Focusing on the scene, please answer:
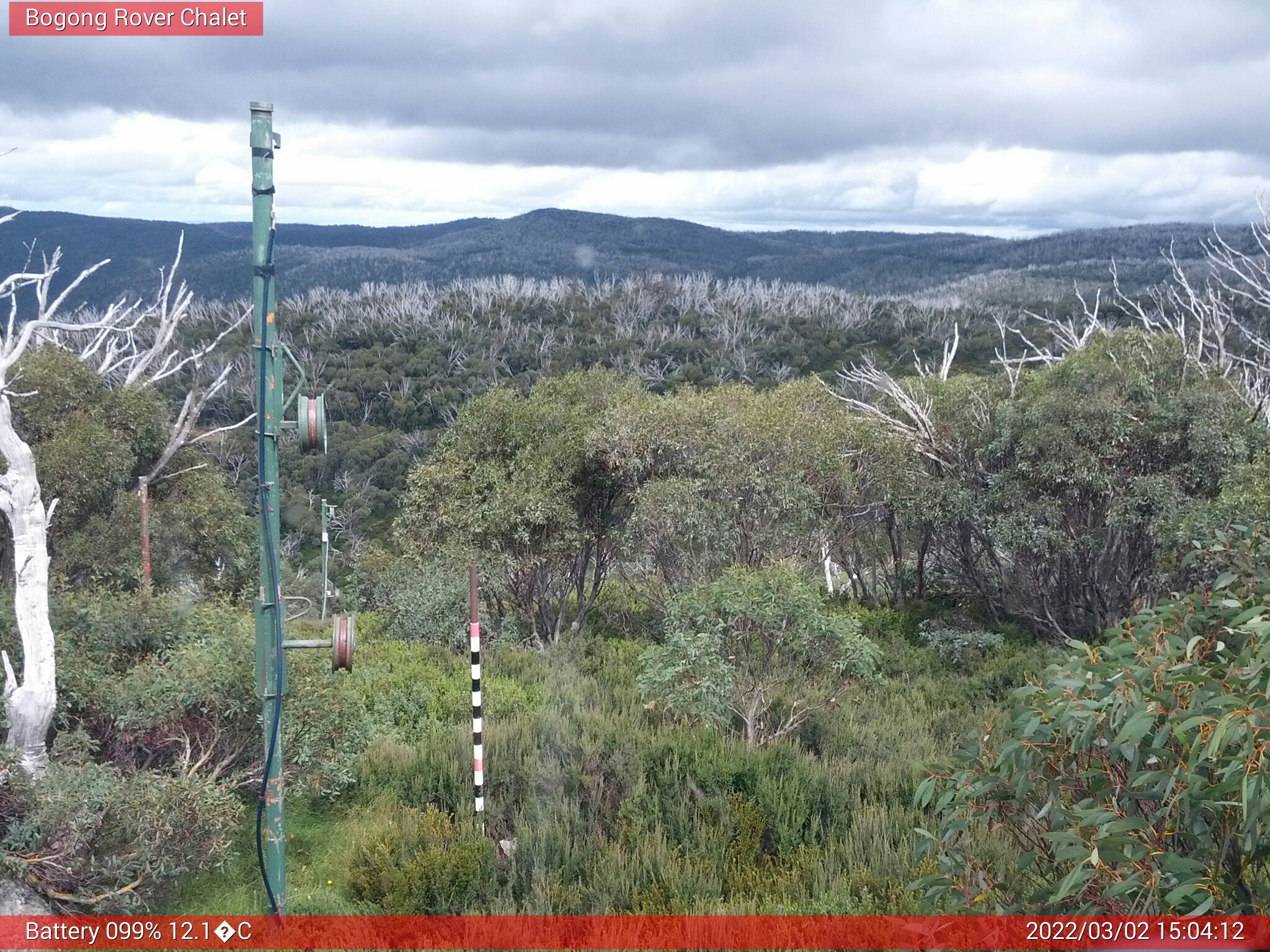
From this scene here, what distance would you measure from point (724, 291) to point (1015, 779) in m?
82.2

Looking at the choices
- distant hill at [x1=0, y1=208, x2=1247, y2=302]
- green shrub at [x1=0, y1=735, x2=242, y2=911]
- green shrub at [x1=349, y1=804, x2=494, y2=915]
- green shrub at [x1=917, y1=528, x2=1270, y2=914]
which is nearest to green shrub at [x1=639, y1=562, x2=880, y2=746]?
green shrub at [x1=349, y1=804, x2=494, y2=915]

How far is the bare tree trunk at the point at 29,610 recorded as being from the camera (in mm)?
6488

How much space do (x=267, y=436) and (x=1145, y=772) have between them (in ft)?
13.5

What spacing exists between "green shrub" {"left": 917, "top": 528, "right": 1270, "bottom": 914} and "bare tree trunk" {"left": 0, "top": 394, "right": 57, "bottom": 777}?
559cm

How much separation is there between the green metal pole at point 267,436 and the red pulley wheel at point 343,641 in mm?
265

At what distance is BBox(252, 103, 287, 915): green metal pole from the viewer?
5070 mm

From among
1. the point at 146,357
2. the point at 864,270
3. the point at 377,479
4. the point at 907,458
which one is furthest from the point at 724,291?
the point at 146,357

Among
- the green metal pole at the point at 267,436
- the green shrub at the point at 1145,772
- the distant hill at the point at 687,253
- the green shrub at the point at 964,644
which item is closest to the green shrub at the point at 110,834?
the green metal pole at the point at 267,436

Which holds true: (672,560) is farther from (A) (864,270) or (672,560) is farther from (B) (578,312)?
(A) (864,270)

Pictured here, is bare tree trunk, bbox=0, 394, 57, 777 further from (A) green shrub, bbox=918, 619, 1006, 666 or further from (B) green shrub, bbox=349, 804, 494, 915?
(A) green shrub, bbox=918, 619, 1006, 666

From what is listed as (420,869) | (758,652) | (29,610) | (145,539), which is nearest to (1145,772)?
(420,869)

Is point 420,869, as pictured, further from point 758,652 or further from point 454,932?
point 758,652

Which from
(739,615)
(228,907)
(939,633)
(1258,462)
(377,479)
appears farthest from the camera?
(377,479)

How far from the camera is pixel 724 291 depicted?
8375 centimetres
